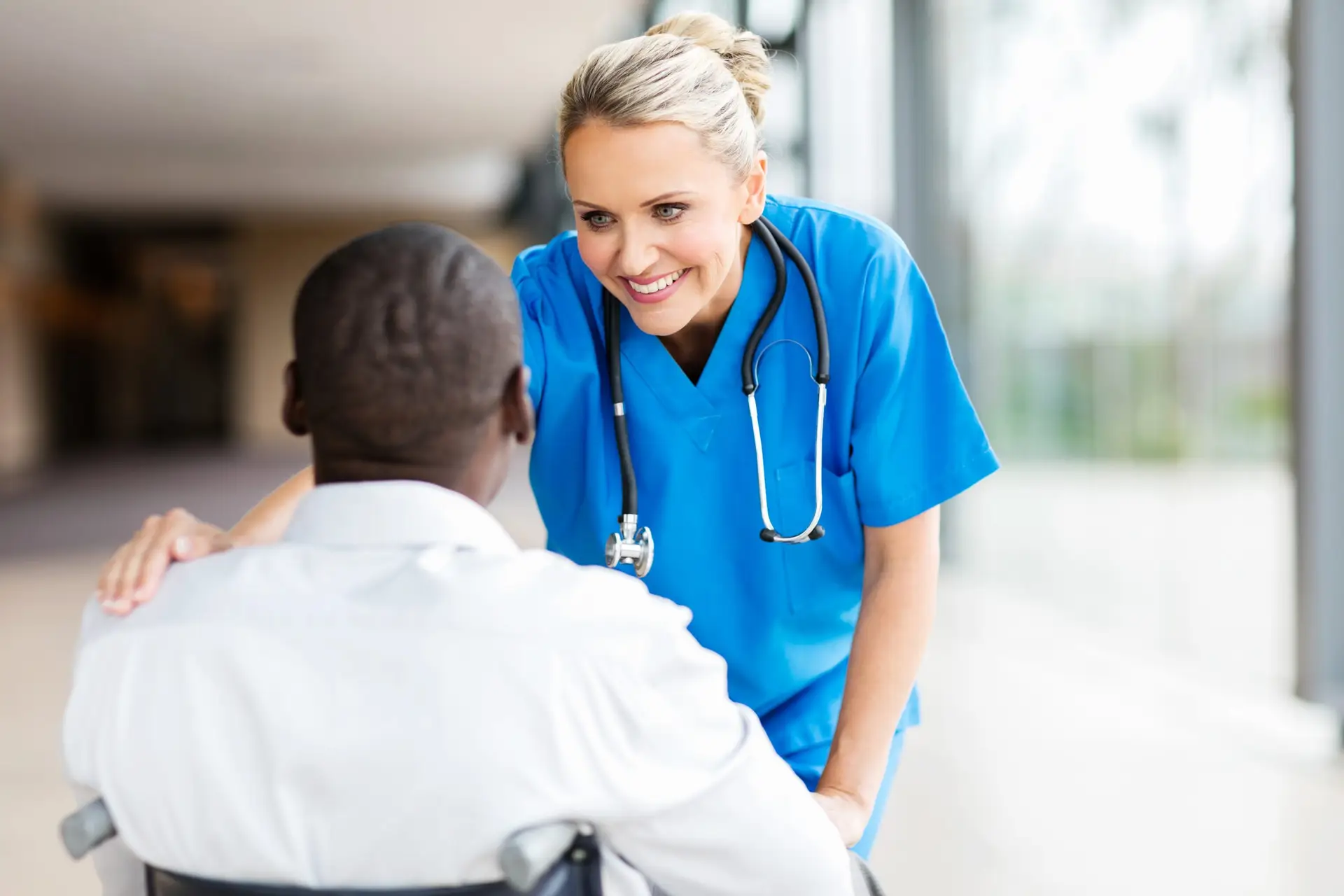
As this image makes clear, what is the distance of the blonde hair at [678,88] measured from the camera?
0.96 meters

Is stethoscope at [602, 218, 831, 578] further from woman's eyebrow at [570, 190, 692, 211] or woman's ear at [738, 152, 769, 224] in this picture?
woman's eyebrow at [570, 190, 692, 211]

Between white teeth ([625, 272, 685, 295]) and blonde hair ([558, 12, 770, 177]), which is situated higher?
blonde hair ([558, 12, 770, 177])

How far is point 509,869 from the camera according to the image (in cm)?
60

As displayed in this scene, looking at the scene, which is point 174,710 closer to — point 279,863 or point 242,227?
point 279,863

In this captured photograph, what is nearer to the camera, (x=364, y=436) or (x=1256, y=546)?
(x=364, y=436)

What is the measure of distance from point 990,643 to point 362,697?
3.23 m

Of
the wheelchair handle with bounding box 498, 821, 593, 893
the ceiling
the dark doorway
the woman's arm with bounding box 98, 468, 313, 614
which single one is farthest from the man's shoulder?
the dark doorway

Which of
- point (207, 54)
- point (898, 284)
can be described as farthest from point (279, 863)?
point (207, 54)

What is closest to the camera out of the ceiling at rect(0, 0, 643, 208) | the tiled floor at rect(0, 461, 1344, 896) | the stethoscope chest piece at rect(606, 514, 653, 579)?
the stethoscope chest piece at rect(606, 514, 653, 579)

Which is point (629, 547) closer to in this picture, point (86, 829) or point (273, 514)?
point (273, 514)

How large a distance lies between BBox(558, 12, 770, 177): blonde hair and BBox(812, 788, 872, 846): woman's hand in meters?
0.53

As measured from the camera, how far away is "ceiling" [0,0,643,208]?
6.45 m

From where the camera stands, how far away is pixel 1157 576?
3.73 metres

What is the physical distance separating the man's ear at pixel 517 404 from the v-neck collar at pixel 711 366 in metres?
0.45
